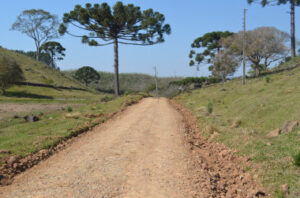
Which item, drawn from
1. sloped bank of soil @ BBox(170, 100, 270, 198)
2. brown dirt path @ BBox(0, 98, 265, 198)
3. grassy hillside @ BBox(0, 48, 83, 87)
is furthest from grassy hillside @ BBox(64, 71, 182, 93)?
sloped bank of soil @ BBox(170, 100, 270, 198)

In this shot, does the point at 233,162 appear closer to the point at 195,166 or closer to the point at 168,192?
the point at 195,166

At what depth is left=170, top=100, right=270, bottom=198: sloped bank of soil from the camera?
5074mm

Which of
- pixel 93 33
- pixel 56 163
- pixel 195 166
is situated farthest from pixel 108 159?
pixel 93 33

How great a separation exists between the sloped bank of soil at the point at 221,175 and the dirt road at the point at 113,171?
0.97 feet

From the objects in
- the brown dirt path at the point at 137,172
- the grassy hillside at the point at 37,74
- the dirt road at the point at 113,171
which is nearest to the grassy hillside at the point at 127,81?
the grassy hillside at the point at 37,74

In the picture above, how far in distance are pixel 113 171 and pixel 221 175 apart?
2.50 meters

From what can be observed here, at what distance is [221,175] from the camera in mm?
6160

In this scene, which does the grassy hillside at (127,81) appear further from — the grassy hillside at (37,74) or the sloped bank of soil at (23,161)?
the sloped bank of soil at (23,161)

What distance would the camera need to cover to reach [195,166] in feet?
21.0

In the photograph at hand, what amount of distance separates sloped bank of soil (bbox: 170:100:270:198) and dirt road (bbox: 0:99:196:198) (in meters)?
0.30

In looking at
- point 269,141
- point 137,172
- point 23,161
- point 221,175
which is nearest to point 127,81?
point 269,141

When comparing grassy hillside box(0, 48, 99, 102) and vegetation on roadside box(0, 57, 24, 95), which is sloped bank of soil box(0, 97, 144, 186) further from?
vegetation on roadside box(0, 57, 24, 95)

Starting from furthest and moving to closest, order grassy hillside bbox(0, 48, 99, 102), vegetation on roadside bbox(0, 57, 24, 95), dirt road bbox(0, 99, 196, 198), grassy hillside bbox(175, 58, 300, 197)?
grassy hillside bbox(0, 48, 99, 102), vegetation on roadside bbox(0, 57, 24, 95), grassy hillside bbox(175, 58, 300, 197), dirt road bbox(0, 99, 196, 198)

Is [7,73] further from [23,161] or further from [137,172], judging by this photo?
[137,172]
